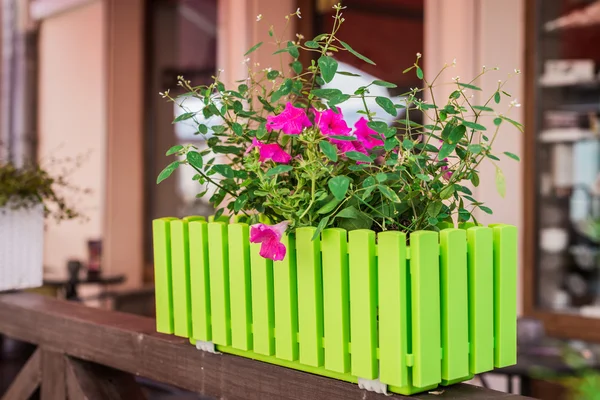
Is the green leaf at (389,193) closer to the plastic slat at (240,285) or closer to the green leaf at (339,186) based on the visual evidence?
the green leaf at (339,186)

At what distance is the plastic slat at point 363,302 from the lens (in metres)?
0.99

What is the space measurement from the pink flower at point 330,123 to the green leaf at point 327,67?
58 mm

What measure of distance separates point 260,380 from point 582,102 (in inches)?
126

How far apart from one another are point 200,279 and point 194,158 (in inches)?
10.1

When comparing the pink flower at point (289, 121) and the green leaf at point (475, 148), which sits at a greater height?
the pink flower at point (289, 121)

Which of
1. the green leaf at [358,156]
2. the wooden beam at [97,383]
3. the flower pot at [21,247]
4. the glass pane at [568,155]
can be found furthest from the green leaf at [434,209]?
the glass pane at [568,155]

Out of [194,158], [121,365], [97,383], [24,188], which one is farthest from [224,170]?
[24,188]

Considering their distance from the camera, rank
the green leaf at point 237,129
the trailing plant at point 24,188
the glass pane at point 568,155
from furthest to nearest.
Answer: the glass pane at point 568,155 → the trailing plant at point 24,188 → the green leaf at point 237,129

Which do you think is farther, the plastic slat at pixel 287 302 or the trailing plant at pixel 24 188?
the trailing plant at pixel 24 188

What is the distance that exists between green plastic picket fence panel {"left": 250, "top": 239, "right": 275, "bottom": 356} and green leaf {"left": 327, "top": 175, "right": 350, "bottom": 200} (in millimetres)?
218

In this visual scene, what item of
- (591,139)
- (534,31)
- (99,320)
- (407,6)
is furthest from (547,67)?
(99,320)

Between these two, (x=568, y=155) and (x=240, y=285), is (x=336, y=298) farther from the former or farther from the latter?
(x=568, y=155)

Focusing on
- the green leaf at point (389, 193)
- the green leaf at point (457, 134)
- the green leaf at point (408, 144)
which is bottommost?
the green leaf at point (389, 193)

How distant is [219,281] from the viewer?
1.22 metres
